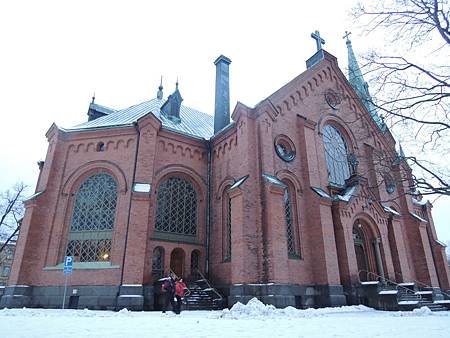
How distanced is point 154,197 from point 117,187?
185cm

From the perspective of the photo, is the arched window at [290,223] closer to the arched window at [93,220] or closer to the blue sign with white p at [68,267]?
the arched window at [93,220]

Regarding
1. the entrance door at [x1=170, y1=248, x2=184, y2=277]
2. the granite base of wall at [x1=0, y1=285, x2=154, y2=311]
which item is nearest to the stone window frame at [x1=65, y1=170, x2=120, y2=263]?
the granite base of wall at [x1=0, y1=285, x2=154, y2=311]

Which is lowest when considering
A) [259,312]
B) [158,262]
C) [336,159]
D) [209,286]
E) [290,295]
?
[259,312]

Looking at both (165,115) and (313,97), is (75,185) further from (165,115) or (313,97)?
(313,97)

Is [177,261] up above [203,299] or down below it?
above

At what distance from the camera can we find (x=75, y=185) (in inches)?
640

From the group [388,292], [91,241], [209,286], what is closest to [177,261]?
[209,286]

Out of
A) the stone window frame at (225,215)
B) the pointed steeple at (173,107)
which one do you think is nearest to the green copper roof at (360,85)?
the stone window frame at (225,215)

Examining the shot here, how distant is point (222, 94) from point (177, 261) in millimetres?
10545

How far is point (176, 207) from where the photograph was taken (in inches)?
651

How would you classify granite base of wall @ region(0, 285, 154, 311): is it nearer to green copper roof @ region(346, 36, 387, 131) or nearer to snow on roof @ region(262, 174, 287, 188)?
snow on roof @ region(262, 174, 287, 188)

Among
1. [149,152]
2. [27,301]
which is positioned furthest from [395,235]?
[27,301]

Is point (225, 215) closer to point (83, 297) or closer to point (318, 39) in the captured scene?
point (83, 297)

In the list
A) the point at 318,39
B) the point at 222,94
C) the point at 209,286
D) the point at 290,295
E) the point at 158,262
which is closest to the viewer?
the point at 290,295
